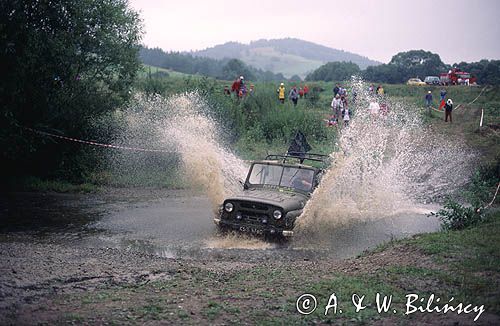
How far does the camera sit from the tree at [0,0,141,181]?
1720 centimetres

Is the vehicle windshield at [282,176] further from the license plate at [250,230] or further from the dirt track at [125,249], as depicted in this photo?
the license plate at [250,230]

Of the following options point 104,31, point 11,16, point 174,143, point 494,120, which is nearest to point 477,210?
point 174,143

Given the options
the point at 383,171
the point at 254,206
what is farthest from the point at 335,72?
the point at 254,206

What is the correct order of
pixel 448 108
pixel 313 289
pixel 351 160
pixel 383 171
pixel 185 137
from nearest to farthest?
1. pixel 313 289
2. pixel 351 160
3. pixel 383 171
4. pixel 185 137
5. pixel 448 108

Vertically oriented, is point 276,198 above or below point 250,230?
above

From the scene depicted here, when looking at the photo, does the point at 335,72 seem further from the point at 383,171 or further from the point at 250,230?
the point at 250,230

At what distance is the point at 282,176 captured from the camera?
1327 cm

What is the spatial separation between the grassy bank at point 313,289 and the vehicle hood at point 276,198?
6.15ft

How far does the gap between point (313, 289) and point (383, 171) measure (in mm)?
11089

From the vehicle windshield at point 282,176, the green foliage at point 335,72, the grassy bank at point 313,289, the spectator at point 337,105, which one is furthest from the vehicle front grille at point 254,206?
the green foliage at point 335,72

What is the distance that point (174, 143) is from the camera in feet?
72.4

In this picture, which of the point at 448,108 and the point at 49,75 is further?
the point at 448,108

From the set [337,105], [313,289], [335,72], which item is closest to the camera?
[313,289]

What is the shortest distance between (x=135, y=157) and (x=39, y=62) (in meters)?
5.46
